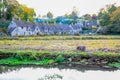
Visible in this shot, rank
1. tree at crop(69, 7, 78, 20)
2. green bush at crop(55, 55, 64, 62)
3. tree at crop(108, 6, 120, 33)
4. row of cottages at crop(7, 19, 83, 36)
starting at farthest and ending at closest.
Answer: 1. tree at crop(69, 7, 78, 20)
2. tree at crop(108, 6, 120, 33)
3. row of cottages at crop(7, 19, 83, 36)
4. green bush at crop(55, 55, 64, 62)

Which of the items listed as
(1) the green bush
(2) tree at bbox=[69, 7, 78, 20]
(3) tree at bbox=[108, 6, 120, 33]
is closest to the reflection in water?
(1) the green bush

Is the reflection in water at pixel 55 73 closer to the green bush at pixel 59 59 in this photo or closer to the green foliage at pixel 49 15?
the green bush at pixel 59 59

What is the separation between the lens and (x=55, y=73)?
20.0m

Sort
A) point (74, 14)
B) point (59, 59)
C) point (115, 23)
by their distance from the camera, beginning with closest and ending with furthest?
1. point (59, 59)
2. point (115, 23)
3. point (74, 14)

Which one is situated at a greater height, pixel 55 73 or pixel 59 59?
pixel 59 59

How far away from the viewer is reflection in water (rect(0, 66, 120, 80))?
18344mm

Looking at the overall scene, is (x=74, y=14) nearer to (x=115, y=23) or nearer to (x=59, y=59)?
(x=115, y=23)

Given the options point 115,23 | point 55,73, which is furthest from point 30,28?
point 55,73

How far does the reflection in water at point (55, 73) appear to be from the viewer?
1834 cm

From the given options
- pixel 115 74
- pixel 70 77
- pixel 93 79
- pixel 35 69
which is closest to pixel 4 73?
pixel 35 69

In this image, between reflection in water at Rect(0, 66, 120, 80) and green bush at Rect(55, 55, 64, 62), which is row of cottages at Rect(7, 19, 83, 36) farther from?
reflection in water at Rect(0, 66, 120, 80)

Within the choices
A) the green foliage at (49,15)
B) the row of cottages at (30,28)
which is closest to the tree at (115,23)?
the row of cottages at (30,28)

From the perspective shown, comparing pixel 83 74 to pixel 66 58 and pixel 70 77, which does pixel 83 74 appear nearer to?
pixel 70 77

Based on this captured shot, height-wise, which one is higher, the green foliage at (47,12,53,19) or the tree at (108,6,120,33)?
the green foliage at (47,12,53,19)
